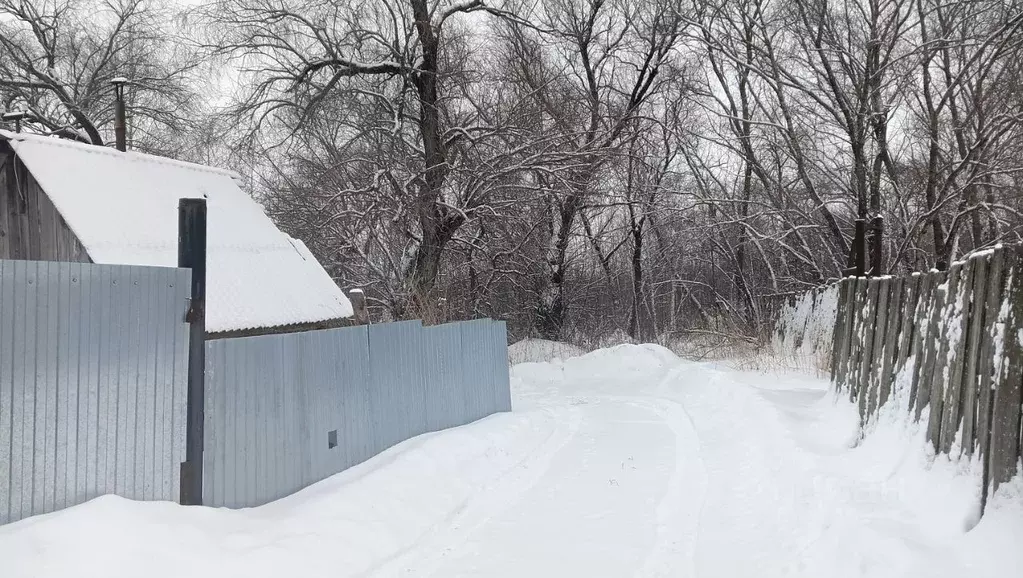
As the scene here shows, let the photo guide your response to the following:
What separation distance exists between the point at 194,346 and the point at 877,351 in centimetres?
589

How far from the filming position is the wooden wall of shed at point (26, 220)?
360 inches

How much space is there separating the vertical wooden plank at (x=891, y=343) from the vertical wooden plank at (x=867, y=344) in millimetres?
405

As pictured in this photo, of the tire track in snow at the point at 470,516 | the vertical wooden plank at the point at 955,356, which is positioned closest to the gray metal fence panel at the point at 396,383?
the tire track in snow at the point at 470,516

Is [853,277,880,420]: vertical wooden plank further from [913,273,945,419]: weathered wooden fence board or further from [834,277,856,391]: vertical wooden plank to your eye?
[913,273,945,419]: weathered wooden fence board

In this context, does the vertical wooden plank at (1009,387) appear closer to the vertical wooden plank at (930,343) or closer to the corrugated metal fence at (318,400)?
the vertical wooden plank at (930,343)

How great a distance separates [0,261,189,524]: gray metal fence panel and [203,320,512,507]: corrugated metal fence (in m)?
0.53

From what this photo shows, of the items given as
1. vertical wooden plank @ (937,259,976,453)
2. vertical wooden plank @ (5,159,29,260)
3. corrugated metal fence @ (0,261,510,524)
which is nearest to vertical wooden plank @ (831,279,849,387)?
vertical wooden plank @ (937,259,976,453)

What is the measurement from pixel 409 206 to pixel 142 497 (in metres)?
12.0

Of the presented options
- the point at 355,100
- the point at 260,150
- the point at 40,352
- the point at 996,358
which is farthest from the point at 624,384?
the point at 40,352

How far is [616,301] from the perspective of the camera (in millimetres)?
27453

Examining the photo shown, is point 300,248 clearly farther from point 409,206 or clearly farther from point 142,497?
point 142,497

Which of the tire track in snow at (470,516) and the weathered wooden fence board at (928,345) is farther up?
the weathered wooden fence board at (928,345)

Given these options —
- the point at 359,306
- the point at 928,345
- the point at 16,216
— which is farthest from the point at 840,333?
the point at 16,216

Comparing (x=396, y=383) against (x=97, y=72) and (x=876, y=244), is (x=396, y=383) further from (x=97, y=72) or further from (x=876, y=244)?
(x=97, y=72)
